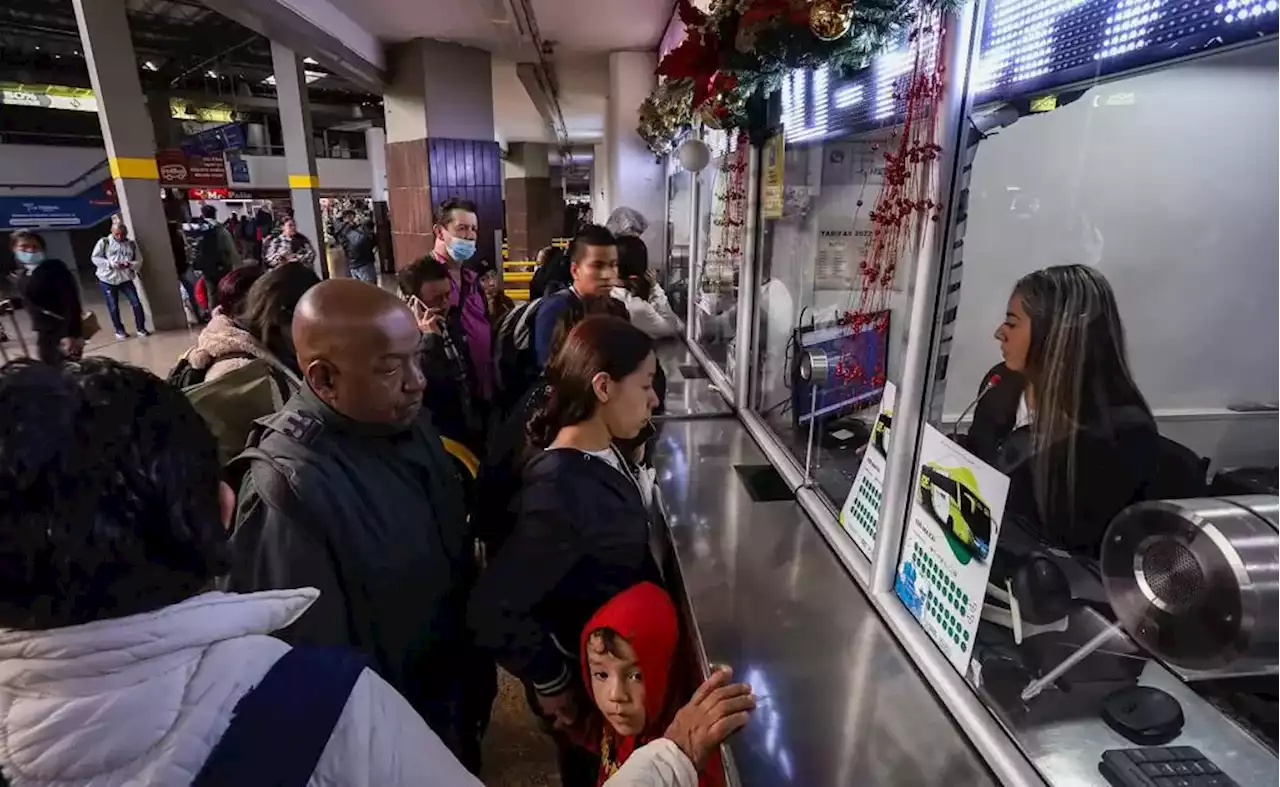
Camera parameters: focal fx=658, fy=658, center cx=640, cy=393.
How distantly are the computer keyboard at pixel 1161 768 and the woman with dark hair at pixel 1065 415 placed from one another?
0.31m

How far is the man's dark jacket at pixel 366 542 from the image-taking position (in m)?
1.06

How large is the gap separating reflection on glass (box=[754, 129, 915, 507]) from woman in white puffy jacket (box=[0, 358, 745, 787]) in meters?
1.08

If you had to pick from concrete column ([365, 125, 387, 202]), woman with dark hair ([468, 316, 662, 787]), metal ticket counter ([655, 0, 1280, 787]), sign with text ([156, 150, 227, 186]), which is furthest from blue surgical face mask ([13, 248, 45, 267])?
concrete column ([365, 125, 387, 202])

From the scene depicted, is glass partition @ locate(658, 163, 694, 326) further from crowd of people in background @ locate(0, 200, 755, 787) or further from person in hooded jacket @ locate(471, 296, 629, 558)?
person in hooded jacket @ locate(471, 296, 629, 558)

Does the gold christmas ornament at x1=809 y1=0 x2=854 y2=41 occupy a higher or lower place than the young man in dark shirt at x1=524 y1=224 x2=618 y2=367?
higher

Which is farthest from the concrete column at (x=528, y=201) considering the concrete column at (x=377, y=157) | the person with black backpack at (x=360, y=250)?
the person with black backpack at (x=360, y=250)

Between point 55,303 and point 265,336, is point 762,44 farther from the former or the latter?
point 55,303

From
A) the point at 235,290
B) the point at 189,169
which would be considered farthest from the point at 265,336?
the point at 189,169

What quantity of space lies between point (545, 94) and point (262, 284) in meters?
7.23

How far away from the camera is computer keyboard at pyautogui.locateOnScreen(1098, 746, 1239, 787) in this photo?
0.87 m

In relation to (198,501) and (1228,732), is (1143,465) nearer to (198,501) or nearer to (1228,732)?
(1228,732)

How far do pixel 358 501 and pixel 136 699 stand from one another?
0.59 meters

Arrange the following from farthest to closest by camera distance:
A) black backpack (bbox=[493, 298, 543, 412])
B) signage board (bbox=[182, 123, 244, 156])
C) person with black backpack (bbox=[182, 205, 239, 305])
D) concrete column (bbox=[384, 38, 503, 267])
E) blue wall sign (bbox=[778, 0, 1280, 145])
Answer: signage board (bbox=[182, 123, 244, 156]), person with black backpack (bbox=[182, 205, 239, 305]), concrete column (bbox=[384, 38, 503, 267]), black backpack (bbox=[493, 298, 543, 412]), blue wall sign (bbox=[778, 0, 1280, 145])

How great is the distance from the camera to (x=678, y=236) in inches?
180
